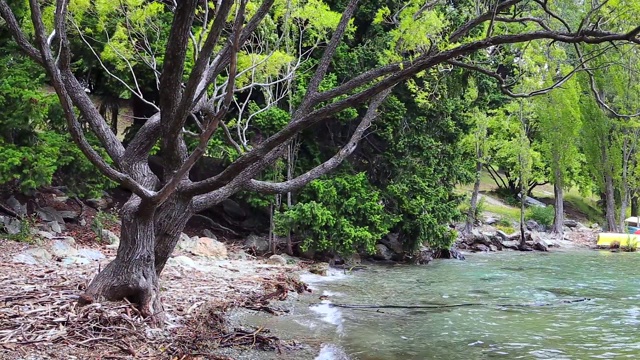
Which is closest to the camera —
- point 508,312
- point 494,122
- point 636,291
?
point 508,312

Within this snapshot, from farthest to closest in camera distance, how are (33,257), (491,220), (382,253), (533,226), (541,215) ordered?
1. (541,215)
2. (533,226)
3. (491,220)
4. (382,253)
5. (33,257)

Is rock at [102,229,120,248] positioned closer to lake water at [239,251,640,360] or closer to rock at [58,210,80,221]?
rock at [58,210,80,221]

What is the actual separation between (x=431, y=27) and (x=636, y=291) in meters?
9.89

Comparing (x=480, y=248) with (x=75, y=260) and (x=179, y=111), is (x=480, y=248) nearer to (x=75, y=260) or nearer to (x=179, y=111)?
(x=75, y=260)

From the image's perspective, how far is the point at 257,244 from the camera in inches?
674

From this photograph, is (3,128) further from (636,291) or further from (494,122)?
(494,122)

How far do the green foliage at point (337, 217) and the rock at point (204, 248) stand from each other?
2174 mm

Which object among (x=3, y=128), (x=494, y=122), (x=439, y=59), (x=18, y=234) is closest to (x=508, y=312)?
(x=439, y=59)

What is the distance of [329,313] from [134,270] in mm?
4022

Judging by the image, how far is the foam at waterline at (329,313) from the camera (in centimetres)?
866

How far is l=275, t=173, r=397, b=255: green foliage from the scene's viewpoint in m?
15.8

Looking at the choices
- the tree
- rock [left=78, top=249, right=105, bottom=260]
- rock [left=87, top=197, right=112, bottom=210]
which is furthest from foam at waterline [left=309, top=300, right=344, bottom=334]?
rock [left=87, top=197, right=112, bottom=210]

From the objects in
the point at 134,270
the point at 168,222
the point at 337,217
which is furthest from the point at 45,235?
the point at 337,217

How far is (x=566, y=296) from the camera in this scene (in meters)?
12.4
